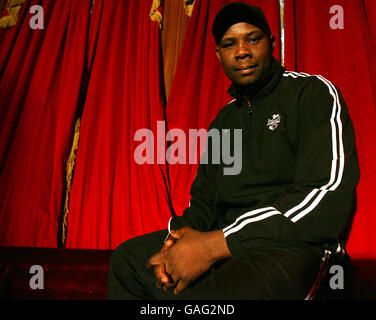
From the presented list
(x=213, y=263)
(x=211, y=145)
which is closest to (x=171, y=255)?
(x=213, y=263)

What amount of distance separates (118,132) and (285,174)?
1.10 metres

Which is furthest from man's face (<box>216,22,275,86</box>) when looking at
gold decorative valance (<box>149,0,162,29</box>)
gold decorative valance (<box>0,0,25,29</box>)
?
gold decorative valance (<box>0,0,25,29</box>)

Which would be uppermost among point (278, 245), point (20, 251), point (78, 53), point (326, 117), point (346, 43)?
point (78, 53)

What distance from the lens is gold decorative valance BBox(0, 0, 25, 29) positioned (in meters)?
1.65

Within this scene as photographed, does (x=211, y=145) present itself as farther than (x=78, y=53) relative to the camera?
No

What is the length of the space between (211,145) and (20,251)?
0.90 metres

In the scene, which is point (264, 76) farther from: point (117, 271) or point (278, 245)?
point (117, 271)

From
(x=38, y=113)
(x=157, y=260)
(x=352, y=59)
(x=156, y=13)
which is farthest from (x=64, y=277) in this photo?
(x=352, y=59)

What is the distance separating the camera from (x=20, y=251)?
1.10m

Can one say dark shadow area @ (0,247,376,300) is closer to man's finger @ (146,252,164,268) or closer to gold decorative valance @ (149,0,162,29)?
man's finger @ (146,252,164,268)

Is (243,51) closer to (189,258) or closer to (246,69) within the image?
(246,69)

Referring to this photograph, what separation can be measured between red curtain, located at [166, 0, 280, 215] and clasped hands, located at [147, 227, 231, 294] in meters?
0.85

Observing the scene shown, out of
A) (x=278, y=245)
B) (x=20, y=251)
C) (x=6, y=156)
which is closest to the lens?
(x=278, y=245)

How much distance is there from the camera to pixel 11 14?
1.66 meters
